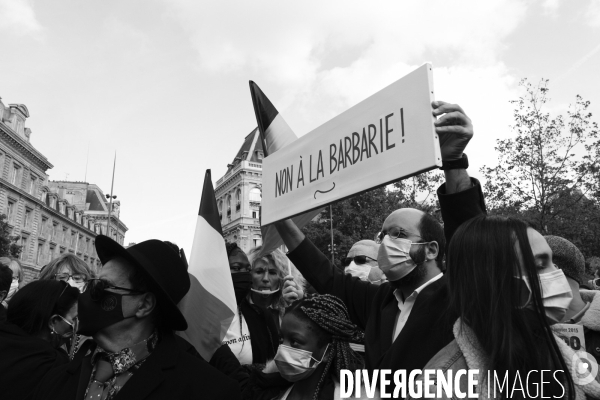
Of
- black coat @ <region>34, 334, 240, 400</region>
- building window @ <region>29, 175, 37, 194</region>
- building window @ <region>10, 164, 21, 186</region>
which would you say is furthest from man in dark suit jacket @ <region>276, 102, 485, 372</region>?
building window @ <region>29, 175, 37, 194</region>

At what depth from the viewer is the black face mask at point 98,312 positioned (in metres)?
2.13

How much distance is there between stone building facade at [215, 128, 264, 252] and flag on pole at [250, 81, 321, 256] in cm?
5656

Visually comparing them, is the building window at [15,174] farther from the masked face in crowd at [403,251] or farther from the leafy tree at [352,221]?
the masked face in crowd at [403,251]

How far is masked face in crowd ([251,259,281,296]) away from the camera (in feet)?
14.8

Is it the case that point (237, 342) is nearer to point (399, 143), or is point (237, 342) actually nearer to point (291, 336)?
point (291, 336)

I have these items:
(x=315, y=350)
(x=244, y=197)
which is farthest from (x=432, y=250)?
(x=244, y=197)

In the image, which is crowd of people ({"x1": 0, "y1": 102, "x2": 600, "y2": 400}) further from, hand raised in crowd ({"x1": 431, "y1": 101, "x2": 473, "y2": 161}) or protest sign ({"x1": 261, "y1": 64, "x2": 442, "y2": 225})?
protest sign ({"x1": 261, "y1": 64, "x2": 442, "y2": 225})

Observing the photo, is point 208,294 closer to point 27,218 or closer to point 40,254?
point 27,218

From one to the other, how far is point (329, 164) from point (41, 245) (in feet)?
190

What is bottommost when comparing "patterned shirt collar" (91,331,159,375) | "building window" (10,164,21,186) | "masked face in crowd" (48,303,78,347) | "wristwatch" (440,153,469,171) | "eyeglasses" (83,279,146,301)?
"patterned shirt collar" (91,331,159,375)

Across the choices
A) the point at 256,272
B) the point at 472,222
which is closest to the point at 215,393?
the point at 472,222

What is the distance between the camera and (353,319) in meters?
3.37

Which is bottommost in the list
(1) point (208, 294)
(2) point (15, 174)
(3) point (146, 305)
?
(3) point (146, 305)

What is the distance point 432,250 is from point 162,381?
1687mm
